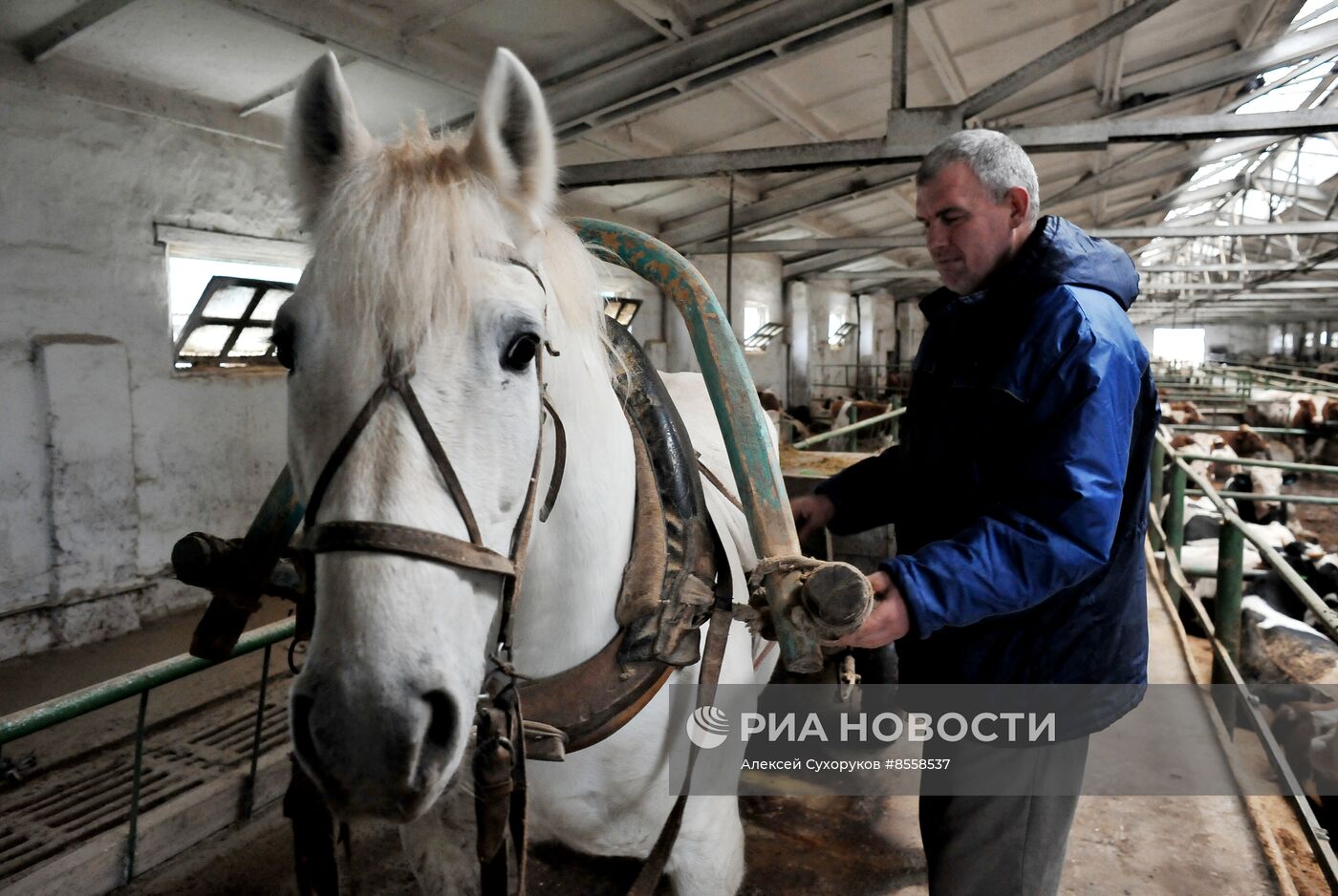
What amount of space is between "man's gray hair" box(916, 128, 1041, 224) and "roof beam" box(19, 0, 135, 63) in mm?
4519

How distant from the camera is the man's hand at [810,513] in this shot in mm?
1809

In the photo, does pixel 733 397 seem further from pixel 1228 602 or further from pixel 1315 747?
pixel 1315 747

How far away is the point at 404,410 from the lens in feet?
2.85

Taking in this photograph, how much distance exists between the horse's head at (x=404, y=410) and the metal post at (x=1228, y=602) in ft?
12.7

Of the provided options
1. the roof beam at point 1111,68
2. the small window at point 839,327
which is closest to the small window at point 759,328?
the small window at point 839,327

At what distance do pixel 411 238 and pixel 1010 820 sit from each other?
1538 mm

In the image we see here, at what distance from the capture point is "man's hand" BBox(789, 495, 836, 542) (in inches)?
71.2

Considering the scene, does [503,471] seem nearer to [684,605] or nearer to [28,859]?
[684,605]

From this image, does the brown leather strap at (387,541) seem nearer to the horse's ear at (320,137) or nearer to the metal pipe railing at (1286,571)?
the horse's ear at (320,137)

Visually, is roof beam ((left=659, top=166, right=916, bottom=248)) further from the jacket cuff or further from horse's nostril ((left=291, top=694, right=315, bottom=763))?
horse's nostril ((left=291, top=694, right=315, bottom=763))

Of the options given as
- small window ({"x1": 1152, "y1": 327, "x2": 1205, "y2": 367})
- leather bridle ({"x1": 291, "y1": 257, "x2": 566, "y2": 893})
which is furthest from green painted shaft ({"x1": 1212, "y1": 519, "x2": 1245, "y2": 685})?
small window ({"x1": 1152, "y1": 327, "x2": 1205, "y2": 367})

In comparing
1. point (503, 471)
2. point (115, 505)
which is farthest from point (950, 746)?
point (115, 505)

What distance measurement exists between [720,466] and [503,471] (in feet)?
4.30

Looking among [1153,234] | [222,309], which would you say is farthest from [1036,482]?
[1153,234]
